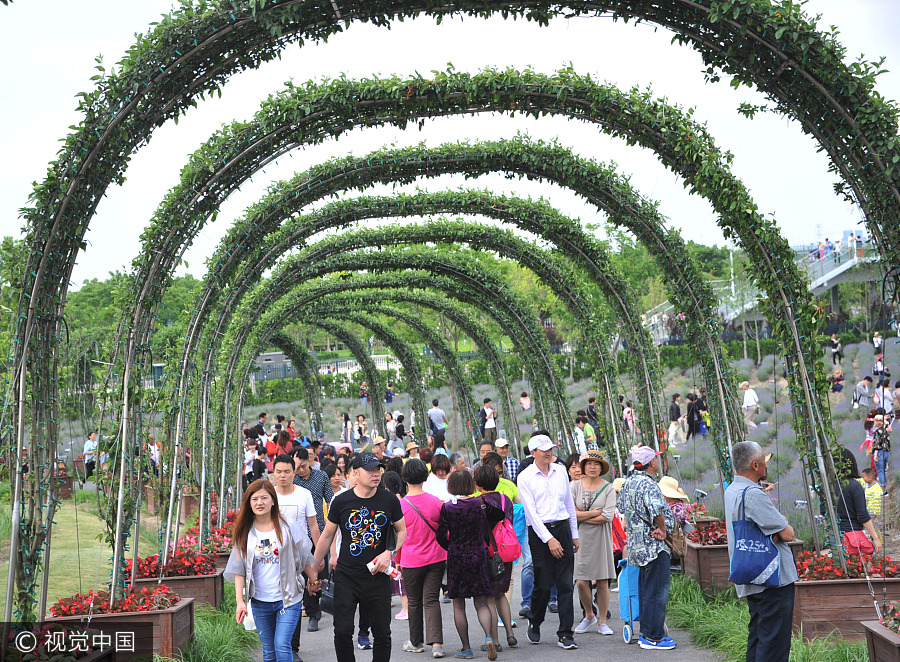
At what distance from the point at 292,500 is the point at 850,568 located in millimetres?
4615

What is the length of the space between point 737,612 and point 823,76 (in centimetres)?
448

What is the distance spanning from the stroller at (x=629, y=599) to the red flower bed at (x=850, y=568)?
1.40 metres

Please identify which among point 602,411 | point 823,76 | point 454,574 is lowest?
point 454,574

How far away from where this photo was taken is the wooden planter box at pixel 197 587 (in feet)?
27.0

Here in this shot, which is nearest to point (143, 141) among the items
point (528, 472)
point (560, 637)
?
point (528, 472)

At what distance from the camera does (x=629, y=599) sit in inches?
287

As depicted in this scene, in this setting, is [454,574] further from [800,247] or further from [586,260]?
[800,247]

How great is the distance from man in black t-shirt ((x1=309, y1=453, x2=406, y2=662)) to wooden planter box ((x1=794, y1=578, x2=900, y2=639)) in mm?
3264

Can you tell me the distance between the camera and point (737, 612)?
23.2ft

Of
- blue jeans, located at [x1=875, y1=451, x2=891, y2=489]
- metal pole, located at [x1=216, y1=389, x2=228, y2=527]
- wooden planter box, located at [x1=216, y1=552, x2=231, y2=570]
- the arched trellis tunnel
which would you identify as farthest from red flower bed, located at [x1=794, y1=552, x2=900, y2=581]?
metal pole, located at [x1=216, y1=389, x2=228, y2=527]

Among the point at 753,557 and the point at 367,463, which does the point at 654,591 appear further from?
the point at 367,463

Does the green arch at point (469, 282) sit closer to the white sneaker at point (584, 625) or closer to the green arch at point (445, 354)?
the green arch at point (445, 354)

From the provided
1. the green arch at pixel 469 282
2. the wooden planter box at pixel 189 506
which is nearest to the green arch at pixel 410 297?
the green arch at pixel 469 282

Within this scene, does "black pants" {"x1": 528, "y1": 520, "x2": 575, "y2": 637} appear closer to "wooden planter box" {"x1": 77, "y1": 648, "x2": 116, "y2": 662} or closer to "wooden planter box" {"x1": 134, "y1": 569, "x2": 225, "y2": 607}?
"wooden planter box" {"x1": 134, "y1": 569, "x2": 225, "y2": 607}
